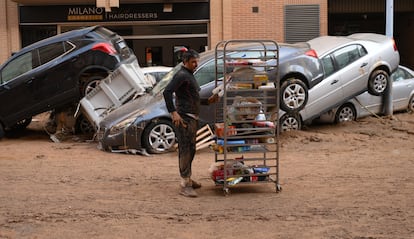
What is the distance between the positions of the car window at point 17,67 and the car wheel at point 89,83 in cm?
120

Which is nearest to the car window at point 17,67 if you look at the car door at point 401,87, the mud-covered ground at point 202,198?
the mud-covered ground at point 202,198

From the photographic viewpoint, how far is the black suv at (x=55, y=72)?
13.1 m

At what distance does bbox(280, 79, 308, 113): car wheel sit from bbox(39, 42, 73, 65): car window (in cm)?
496

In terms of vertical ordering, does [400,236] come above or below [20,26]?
below

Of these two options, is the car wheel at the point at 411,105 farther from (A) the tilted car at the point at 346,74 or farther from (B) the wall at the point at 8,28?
(B) the wall at the point at 8,28

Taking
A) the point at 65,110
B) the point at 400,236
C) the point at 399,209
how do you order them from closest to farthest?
the point at 400,236, the point at 399,209, the point at 65,110

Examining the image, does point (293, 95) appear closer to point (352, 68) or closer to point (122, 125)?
point (352, 68)

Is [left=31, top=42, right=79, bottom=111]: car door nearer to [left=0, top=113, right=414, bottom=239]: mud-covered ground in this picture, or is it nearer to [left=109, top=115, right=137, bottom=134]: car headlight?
[left=0, top=113, right=414, bottom=239]: mud-covered ground

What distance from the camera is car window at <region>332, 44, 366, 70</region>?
1288 centimetres

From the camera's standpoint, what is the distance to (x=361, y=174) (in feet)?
29.2

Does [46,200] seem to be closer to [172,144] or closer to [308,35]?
[172,144]

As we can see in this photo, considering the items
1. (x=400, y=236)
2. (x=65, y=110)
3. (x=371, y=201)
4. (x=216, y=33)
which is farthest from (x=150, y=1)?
(x=400, y=236)

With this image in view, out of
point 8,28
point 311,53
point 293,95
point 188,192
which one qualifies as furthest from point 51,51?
point 8,28

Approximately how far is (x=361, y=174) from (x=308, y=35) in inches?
477
